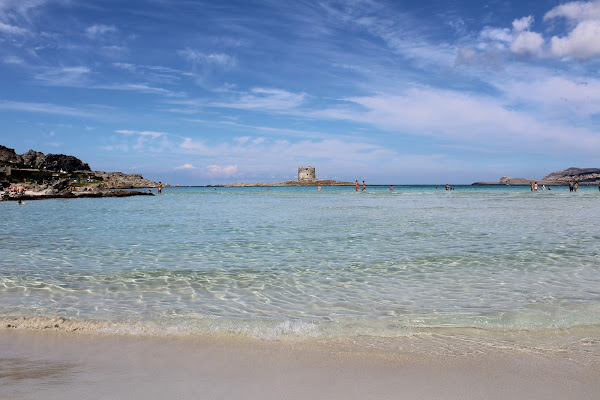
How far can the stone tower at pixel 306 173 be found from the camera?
607ft

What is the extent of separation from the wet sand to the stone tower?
180988 mm

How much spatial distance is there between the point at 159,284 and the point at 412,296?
496 cm

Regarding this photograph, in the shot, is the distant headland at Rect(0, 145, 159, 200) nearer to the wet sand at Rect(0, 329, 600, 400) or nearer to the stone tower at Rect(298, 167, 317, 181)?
Result: the wet sand at Rect(0, 329, 600, 400)

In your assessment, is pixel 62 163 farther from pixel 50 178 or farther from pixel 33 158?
pixel 50 178

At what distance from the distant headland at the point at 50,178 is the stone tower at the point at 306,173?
76.6 meters

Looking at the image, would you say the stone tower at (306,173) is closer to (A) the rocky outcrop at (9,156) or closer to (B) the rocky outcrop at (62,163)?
(B) the rocky outcrop at (62,163)

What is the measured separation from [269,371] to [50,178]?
435 feet

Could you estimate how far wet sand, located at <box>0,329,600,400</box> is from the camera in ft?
11.4

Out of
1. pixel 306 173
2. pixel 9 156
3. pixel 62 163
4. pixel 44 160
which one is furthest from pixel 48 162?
pixel 306 173

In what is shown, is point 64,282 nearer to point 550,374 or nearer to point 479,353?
point 479,353

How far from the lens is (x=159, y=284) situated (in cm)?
789

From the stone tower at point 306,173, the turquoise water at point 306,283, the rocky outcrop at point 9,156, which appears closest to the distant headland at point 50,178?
the rocky outcrop at point 9,156

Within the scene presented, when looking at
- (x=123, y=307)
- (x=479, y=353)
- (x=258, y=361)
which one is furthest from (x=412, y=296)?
(x=123, y=307)

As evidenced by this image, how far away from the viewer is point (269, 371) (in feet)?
13.0
